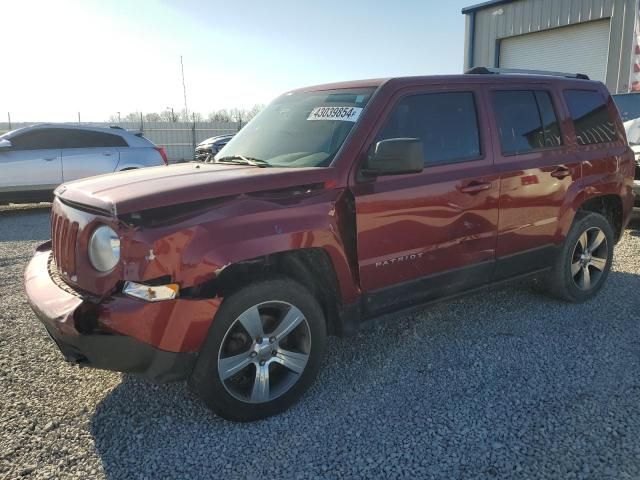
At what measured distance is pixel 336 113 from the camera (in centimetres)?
348

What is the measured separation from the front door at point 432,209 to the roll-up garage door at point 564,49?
14482mm

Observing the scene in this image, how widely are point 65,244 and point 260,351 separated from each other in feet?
4.02

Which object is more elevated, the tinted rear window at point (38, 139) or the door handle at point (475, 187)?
the tinted rear window at point (38, 139)

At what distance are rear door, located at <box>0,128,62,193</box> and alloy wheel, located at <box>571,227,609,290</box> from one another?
9183 millimetres

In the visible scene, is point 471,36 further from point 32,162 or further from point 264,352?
point 264,352

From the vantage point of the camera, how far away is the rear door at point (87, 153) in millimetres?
10180

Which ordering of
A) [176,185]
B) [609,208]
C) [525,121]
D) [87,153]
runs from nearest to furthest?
[176,185] < [525,121] < [609,208] < [87,153]

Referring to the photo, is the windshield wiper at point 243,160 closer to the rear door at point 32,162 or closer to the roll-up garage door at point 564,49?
the rear door at point 32,162

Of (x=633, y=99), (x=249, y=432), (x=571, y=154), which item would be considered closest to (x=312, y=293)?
(x=249, y=432)

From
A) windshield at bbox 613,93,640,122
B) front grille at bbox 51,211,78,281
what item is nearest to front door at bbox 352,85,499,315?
front grille at bbox 51,211,78,281

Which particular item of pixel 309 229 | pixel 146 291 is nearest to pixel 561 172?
pixel 309 229

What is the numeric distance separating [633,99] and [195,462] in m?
9.67

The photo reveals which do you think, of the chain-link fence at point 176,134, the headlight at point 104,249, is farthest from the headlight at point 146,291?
the chain-link fence at point 176,134

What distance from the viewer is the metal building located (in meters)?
14.8
